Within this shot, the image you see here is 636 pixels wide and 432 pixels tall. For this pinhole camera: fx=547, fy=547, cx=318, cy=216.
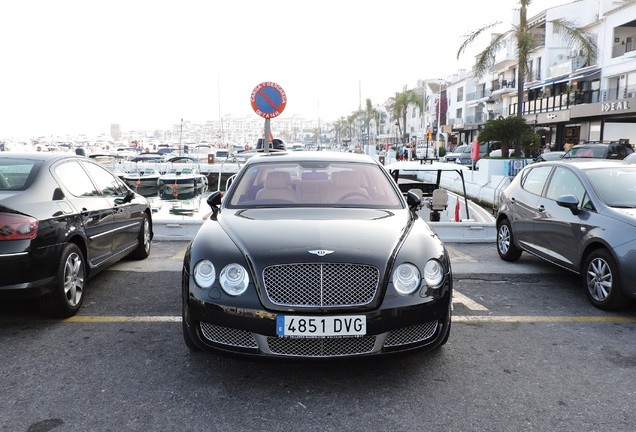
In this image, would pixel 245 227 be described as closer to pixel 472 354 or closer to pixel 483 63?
pixel 472 354

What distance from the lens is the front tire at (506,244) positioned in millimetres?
7609

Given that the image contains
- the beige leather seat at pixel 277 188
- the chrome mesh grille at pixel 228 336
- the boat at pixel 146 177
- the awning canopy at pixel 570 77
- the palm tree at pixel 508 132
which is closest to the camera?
the chrome mesh grille at pixel 228 336

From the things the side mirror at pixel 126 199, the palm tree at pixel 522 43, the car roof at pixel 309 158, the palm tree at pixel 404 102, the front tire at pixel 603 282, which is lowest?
the front tire at pixel 603 282

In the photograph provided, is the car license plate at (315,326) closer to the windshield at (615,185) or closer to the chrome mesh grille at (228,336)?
the chrome mesh grille at (228,336)

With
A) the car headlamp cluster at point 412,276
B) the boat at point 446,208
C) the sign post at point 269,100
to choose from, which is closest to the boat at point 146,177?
the boat at point 446,208

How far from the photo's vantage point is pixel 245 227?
4.07 metres

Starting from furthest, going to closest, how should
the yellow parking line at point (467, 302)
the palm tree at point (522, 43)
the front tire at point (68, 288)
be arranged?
A: the palm tree at point (522, 43) < the yellow parking line at point (467, 302) < the front tire at point (68, 288)

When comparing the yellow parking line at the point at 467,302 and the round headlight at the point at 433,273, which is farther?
the yellow parking line at the point at 467,302

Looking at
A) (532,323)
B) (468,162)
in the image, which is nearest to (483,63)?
(468,162)

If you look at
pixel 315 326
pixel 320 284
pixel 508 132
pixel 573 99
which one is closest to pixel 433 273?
pixel 320 284

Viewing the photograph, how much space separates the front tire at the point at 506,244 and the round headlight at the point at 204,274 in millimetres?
5180

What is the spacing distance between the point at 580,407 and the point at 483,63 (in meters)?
25.9

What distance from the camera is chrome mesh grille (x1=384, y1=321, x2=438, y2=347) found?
11.4 feet

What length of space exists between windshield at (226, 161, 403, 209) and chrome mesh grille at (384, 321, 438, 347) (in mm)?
1411
